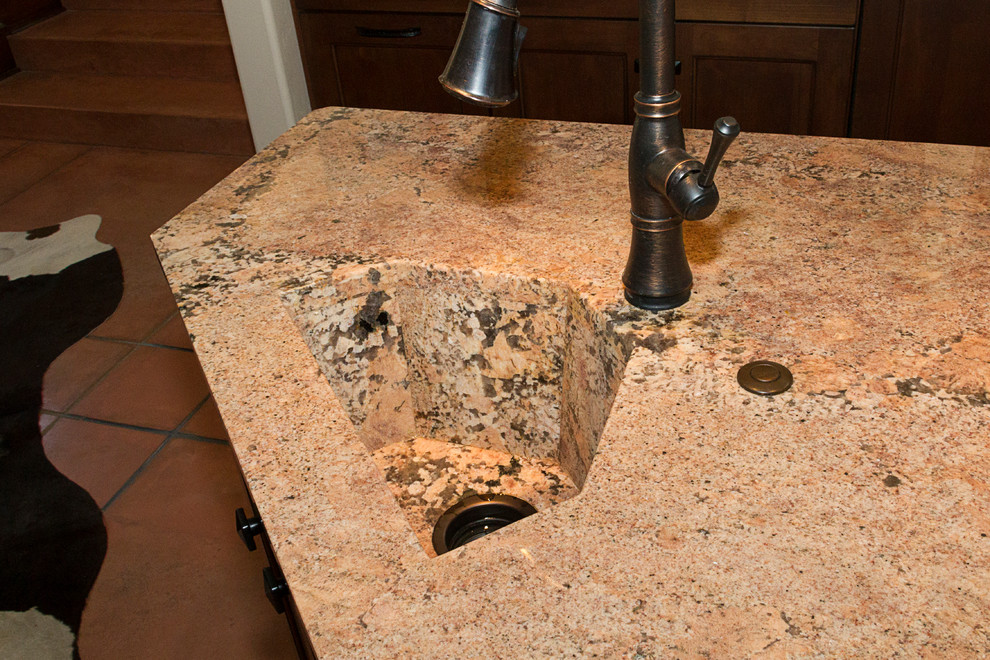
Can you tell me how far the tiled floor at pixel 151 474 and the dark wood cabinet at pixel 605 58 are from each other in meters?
0.97

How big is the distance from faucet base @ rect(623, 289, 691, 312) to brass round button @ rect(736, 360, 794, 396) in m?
0.12

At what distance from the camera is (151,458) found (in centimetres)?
217

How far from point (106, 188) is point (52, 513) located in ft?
6.37

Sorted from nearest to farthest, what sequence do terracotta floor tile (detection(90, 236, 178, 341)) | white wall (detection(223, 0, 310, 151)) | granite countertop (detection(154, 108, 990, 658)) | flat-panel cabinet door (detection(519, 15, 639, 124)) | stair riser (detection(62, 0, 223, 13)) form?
granite countertop (detection(154, 108, 990, 658)) < flat-panel cabinet door (detection(519, 15, 639, 124)) < terracotta floor tile (detection(90, 236, 178, 341)) < white wall (detection(223, 0, 310, 151)) < stair riser (detection(62, 0, 223, 13))

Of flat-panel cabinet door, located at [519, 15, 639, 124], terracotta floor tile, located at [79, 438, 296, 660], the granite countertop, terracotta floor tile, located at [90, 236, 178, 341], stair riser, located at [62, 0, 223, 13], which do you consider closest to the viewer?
the granite countertop

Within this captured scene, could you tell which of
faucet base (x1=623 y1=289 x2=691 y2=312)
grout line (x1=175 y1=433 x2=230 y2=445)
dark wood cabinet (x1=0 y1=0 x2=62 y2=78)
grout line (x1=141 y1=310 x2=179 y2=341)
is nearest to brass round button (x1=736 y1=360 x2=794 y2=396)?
faucet base (x1=623 y1=289 x2=691 y2=312)

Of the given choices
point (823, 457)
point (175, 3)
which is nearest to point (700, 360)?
point (823, 457)

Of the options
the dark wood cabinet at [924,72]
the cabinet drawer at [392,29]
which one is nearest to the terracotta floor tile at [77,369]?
the cabinet drawer at [392,29]

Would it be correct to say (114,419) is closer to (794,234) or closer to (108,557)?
(108,557)

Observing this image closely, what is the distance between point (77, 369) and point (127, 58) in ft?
7.53

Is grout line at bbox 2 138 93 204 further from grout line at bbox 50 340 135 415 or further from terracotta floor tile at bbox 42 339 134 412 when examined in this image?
grout line at bbox 50 340 135 415

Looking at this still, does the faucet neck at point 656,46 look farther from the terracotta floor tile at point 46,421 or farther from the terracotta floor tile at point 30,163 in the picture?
the terracotta floor tile at point 30,163

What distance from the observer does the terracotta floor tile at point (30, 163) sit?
12.0 feet

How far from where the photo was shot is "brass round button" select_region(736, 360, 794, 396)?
0.85m
